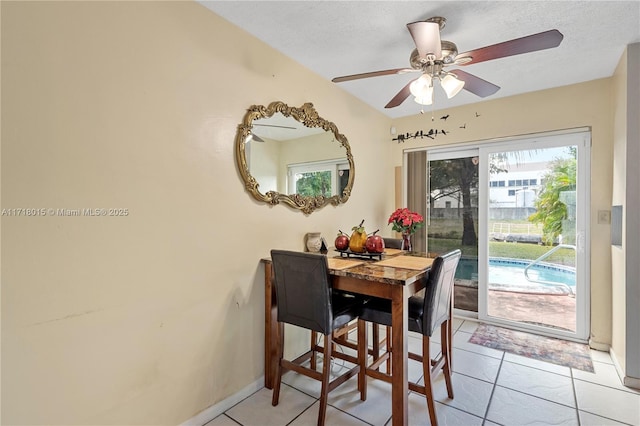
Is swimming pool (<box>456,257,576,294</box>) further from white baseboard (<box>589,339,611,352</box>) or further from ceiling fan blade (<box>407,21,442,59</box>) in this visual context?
ceiling fan blade (<box>407,21,442,59</box>)

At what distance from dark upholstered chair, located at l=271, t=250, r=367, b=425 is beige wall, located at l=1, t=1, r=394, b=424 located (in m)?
0.31

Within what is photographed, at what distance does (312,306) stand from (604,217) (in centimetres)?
281

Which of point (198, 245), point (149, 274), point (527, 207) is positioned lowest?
point (149, 274)

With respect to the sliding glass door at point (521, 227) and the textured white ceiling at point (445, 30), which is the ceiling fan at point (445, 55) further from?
the sliding glass door at point (521, 227)

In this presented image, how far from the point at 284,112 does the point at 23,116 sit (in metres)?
1.49

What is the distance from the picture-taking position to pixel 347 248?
2.29m

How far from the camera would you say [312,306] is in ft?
5.86

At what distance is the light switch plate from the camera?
2.67 m

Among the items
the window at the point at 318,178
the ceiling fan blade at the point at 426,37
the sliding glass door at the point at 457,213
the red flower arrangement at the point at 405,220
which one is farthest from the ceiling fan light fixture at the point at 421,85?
the sliding glass door at the point at 457,213

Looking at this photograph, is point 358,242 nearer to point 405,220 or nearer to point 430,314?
point 430,314

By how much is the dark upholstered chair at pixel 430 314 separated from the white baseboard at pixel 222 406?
31.8 inches

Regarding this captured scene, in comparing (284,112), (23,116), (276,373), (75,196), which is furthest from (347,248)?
(23,116)

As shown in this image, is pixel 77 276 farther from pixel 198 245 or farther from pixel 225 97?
pixel 225 97

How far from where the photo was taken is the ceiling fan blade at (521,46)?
145 cm
